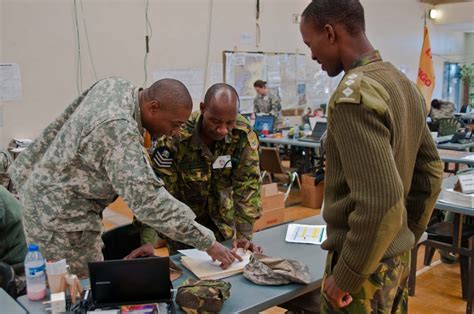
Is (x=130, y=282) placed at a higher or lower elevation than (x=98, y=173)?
lower

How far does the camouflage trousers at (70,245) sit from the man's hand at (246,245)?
0.59 metres

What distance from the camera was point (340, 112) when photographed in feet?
3.84

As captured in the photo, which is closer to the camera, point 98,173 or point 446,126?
point 98,173

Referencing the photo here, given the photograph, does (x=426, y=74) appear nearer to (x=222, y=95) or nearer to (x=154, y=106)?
(x=222, y=95)

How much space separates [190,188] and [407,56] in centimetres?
1082

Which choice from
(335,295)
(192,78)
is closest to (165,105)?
(335,295)

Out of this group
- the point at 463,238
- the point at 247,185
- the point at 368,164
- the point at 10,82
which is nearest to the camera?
the point at 368,164

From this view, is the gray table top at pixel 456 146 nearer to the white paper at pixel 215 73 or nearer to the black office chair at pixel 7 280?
the white paper at pixel 215 73

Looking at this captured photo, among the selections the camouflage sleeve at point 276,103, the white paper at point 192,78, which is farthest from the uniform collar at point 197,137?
the camouflage sleeve at point 276,103

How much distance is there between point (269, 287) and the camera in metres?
1.73

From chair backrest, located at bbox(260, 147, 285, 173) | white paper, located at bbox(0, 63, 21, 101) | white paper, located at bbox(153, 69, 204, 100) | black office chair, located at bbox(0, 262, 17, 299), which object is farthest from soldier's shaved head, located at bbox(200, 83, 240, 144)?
white paper, located at bbox(153, 69, 204, 100)

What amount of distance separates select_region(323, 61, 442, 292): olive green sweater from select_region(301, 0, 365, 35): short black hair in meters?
0.11

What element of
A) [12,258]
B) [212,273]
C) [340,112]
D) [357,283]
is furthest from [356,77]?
[12,258]

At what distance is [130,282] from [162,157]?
0.74 metres
